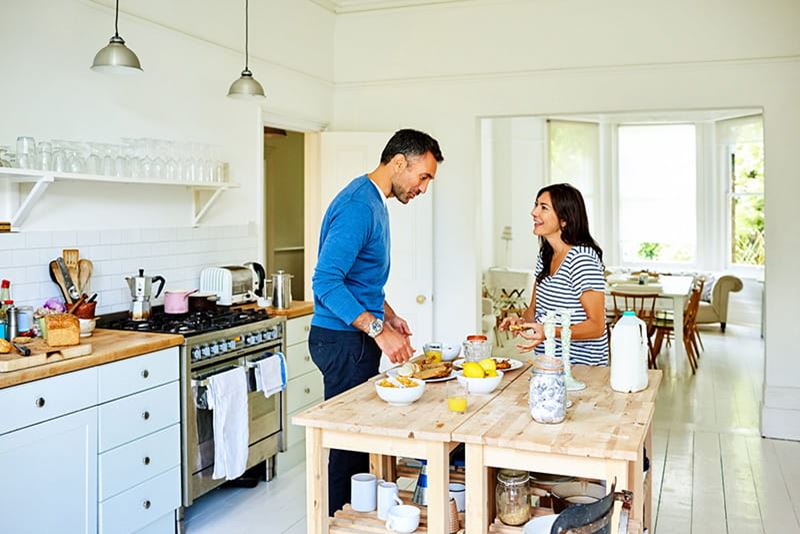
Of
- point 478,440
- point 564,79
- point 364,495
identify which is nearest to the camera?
point 478,440

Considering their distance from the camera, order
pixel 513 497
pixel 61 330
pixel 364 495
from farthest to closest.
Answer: pixel 61 330 < pixel 364 495 < pixel 513 497

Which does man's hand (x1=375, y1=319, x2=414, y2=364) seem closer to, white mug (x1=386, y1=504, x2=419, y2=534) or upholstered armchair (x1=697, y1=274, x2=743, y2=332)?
white mug (x1=386, y1=504, x2=419, y2=534)

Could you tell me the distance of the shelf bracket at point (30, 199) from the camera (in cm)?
337

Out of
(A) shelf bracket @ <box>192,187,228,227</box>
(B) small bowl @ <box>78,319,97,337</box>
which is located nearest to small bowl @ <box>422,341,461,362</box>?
(B) small bowl @ <box>78,319,97,337</box>

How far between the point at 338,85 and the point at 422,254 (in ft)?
5.15

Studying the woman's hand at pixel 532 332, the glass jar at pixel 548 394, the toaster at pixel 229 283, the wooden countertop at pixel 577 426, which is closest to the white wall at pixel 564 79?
the toaster at pixel 229 283

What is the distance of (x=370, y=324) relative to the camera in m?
2.82

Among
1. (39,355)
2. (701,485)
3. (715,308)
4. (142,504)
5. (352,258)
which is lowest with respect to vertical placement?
(701,485)

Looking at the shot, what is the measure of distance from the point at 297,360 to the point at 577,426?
272 centimetres

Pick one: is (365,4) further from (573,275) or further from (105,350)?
(105,350)

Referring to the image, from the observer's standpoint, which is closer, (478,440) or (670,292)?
(478,440)

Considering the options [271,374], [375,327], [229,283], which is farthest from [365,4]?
[375,327]

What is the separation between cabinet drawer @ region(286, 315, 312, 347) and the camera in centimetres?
463

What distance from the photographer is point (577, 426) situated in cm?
229
